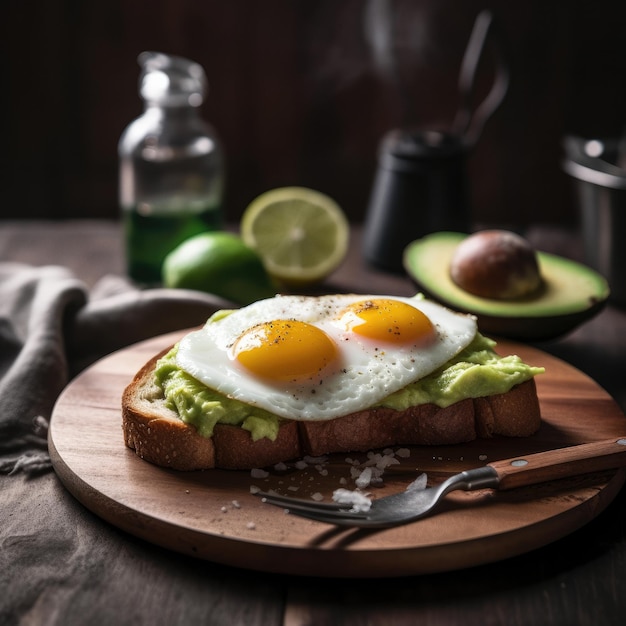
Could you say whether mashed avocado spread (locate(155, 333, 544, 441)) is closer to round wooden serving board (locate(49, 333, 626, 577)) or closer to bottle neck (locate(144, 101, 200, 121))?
round wooden serving board (locate(49, 333, 626, 577))

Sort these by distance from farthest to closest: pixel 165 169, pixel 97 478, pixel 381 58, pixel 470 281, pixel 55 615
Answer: pixel 381 58 → pixel 165 169 → pixel 470 281 → pixel 97 478 → pixel 55 615

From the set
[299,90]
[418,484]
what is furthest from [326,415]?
[299,90]

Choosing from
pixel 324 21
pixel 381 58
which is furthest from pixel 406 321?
pixel 324 21

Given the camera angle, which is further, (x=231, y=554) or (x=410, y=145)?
(x=410, y=145)

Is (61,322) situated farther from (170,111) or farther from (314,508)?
(314,508)

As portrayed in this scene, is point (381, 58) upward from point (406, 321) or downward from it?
upward

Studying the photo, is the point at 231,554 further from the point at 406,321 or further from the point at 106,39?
the point at 106,39

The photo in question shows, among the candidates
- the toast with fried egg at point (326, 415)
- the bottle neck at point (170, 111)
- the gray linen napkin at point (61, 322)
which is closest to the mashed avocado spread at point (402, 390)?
the toast with fried egg at point (326, 415)
